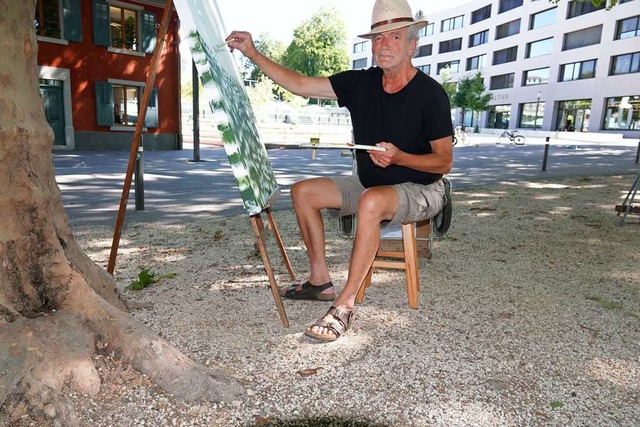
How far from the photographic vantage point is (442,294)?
360 centimetres

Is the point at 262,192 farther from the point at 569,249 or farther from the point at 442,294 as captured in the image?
the point at 569,249

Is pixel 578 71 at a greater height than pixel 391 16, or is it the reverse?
pixel 578 71

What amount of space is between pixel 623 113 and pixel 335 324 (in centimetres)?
4379

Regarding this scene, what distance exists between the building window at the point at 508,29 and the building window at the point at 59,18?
143ft

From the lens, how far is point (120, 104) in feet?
61.1

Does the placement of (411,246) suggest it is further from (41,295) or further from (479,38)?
(479,38)

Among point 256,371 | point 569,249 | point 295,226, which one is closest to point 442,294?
point 256,371

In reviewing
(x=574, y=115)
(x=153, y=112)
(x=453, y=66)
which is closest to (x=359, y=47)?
(x=453, y=66)

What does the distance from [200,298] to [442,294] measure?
5.75 feet

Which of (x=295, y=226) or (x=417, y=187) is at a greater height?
(x=417, y=187)

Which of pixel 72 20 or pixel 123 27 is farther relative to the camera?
pixel 123 27

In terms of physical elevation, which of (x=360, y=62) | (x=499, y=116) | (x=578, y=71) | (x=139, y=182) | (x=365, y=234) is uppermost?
(x=360, y=62)

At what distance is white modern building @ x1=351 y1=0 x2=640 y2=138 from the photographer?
37500mm

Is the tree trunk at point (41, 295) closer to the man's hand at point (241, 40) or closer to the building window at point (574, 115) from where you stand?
the man's hand at point (241, 40)
